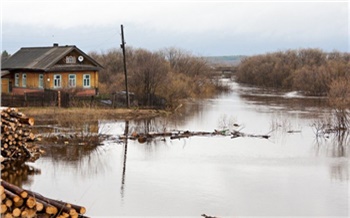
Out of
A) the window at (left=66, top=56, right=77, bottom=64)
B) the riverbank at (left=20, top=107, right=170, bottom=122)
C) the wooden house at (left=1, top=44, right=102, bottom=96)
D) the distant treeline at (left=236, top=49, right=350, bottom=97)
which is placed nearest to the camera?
the riverbank at (left=20, top=107, right=170, bottom=122)

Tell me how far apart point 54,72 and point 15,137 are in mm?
17770

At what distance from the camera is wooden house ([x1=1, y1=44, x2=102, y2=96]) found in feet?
98.8

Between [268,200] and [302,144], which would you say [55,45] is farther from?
[268,200]

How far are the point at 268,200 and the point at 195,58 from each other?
41843 mm

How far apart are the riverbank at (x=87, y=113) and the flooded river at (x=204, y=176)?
169 inches

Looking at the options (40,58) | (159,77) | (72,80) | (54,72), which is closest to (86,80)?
(72,80)

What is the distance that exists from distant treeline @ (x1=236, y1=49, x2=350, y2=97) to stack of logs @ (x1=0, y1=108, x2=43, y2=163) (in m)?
30.5

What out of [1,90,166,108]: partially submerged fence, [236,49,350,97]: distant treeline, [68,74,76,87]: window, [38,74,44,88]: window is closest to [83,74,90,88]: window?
[68,74,76,87]: window

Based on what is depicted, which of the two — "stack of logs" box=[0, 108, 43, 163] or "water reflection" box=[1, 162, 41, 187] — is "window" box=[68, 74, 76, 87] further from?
"water reflection" box=[1, 162, 41, 187]

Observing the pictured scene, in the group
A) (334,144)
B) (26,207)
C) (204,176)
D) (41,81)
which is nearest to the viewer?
(26,207)

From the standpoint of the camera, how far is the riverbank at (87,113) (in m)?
23.3

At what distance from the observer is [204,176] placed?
11.7m

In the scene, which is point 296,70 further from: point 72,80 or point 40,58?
point 40,58

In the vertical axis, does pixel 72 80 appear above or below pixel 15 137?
above
